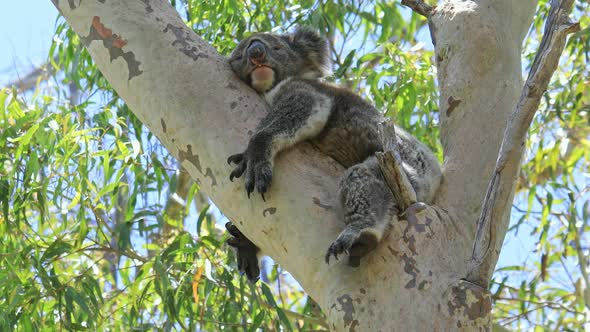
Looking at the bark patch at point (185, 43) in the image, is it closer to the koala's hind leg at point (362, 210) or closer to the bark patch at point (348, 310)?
the koala's hind leg at point (362, 210)

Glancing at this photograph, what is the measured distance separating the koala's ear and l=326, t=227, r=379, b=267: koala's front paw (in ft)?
5.92

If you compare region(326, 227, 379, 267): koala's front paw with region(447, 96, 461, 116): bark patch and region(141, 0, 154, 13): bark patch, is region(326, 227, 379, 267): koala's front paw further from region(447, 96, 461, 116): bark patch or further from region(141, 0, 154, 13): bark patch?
region(141, 0, 154, 13): bark patch

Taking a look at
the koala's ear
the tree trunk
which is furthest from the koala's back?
the koala's ear

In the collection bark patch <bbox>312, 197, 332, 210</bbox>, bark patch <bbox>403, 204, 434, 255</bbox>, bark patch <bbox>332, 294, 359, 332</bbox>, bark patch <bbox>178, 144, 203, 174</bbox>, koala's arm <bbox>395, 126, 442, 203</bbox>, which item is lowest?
bark patch <bbox>332, 294, 359, 332</bbox>

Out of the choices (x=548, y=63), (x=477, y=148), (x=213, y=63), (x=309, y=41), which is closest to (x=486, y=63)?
(x=477, y=148)

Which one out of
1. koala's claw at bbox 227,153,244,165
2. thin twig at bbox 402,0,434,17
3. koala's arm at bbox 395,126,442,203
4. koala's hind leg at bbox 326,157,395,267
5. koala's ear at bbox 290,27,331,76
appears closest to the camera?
koala's hind leg at bbox 326,157,395,267

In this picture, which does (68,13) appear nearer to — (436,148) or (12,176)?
(12,176)

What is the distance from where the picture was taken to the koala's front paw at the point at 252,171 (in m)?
2.19

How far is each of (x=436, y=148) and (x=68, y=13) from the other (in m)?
2.38

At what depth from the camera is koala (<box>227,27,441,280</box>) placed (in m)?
2.21

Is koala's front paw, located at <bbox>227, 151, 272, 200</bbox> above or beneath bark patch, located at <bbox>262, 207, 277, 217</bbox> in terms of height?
above

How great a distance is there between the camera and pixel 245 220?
2.26 meters

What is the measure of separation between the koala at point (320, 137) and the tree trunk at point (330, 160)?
5cm

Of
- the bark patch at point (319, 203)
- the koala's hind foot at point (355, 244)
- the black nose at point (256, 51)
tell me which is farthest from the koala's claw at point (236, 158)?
the black nose at point (256, 51)
